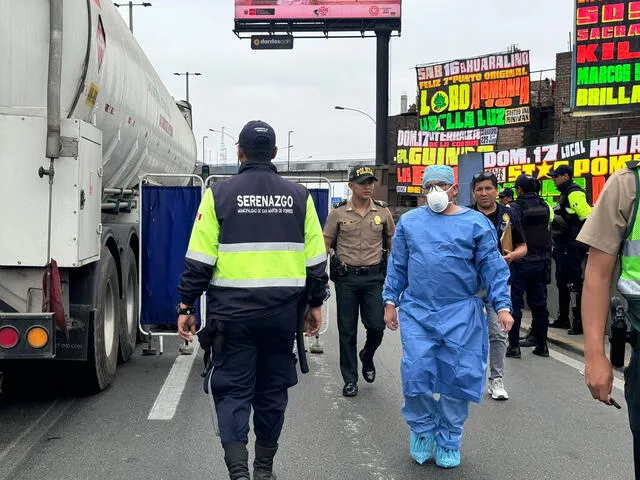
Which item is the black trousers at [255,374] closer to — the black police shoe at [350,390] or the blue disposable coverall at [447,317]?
the blue disposable coverall at [447,317]

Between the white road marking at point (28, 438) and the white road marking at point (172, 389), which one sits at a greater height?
the white road marking at point (28, 438)

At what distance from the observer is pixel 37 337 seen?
176 inches

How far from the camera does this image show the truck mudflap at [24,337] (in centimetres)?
442

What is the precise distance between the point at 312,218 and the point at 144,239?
3.58 meters

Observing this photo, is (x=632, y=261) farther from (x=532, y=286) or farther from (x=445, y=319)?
(x=532, y=286)

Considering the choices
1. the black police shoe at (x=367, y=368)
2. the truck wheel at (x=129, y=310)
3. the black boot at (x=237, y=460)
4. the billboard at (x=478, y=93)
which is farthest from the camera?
the billboard at (x=478, y=93)

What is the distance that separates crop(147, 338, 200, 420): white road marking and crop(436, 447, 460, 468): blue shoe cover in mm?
2047

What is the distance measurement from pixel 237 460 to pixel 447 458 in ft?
4.65

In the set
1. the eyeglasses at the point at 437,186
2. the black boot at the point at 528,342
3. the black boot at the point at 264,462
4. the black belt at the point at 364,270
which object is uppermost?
the eyeglasses at the point at 437,186

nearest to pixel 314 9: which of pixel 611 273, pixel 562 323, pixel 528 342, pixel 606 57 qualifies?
pixel 606 57

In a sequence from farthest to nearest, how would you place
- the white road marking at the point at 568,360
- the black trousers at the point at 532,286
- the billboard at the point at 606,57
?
the billboard at the point at 606,57, the black trousers at the point at 532,286, the white road marking at the point at 568,360

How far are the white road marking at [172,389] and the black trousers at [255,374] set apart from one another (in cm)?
177

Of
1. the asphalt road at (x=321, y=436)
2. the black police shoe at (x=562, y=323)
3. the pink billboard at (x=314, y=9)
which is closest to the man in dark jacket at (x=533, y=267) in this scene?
the asphalt road at (x=321, y=436)

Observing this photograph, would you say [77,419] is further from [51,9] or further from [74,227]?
[51,9]
